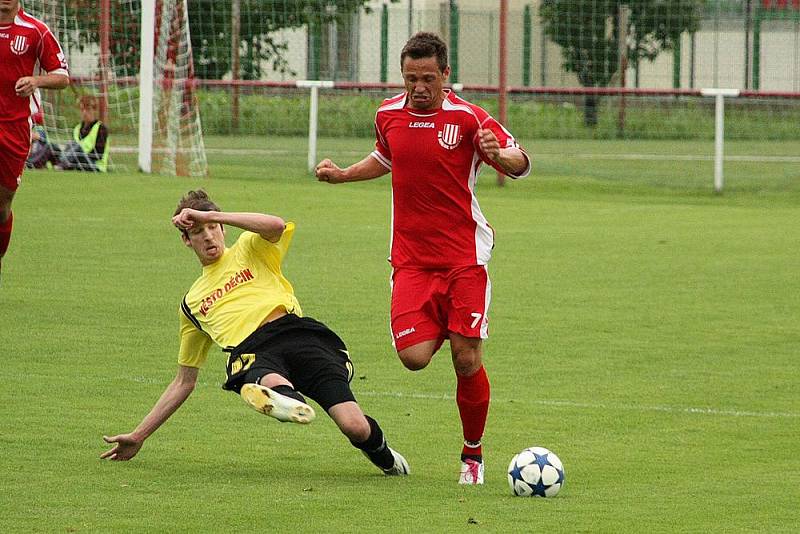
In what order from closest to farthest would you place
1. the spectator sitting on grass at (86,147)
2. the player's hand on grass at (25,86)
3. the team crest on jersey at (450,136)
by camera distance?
1. the team crest on jersey at (450,136)
2. the player's hand on grass at (25,86)
3. the spectator sitting on grass at (86,147)

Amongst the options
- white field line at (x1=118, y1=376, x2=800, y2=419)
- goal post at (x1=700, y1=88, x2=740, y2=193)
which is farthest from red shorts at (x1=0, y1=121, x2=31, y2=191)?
goal post at (x1=700, y1=88, x2=740, y2=193)

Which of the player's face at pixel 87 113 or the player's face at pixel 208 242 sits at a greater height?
the player's face at pixel 87 113

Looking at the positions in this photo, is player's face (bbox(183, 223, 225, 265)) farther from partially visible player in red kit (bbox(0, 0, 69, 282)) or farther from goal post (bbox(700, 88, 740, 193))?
goal post (bbox(700, 88, 740, 193))

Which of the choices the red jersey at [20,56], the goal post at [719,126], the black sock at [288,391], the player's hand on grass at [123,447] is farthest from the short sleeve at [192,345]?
the goal post at [719,126]

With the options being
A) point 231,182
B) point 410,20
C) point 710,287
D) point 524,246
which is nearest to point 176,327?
point 710,287

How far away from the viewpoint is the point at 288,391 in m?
6.00

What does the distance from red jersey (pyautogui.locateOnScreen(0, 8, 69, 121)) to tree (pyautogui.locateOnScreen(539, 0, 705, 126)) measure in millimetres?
17279

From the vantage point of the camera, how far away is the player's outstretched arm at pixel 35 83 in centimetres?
1034

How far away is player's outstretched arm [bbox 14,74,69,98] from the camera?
10.3 m

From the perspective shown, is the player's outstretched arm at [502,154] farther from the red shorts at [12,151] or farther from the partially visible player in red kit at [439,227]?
the red shorts at [12,151]

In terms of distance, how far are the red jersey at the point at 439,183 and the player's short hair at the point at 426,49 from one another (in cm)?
24

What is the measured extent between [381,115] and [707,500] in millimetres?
2321

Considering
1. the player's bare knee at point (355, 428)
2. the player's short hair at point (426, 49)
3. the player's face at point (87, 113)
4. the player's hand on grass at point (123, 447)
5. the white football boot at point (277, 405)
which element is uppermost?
the player's short hair at point (426, 49)

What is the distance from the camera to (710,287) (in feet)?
43.4
